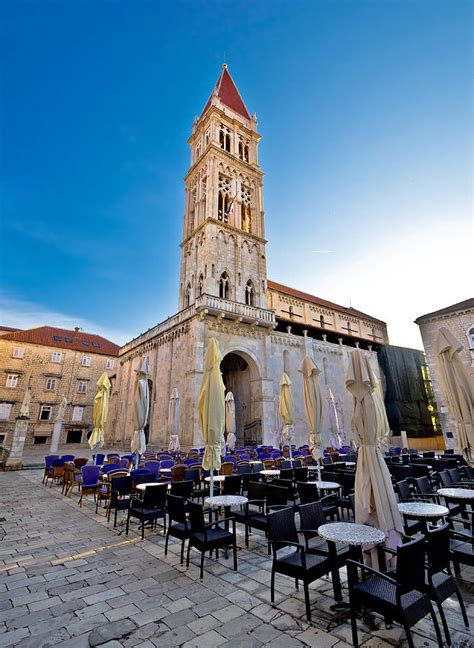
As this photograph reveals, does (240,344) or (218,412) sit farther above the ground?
(240,344)

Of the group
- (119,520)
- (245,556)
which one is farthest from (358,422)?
(119,520)

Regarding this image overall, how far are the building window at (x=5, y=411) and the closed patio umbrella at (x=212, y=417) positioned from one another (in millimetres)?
27579

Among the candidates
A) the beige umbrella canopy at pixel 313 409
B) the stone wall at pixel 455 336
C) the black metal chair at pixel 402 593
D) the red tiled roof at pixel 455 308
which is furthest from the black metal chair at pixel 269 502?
the red tiled roof at pixel 455 308

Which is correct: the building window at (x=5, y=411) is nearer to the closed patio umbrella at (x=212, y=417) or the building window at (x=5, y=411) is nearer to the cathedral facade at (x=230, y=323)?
the cathedral facade at (x=230, y=323)

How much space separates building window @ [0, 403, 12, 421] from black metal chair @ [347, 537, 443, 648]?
31.6 meters

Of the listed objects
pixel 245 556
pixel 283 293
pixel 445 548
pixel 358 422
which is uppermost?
pixel 283 293

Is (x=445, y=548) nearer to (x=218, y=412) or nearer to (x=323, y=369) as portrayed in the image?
(x=218, y=412)

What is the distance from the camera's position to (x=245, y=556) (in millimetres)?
4734

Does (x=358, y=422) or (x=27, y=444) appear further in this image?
(x=27, y=444)

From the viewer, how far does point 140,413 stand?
9.73m

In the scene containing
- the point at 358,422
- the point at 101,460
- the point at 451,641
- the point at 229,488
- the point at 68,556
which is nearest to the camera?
the point at 451,641

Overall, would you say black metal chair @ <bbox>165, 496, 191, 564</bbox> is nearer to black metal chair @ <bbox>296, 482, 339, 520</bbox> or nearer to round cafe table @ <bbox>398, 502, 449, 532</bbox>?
black metal chair @ <bbox>296, 482, 339, 520</bbox>

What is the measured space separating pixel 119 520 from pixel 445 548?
6.13m

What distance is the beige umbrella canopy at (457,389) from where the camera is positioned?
6336 mm
